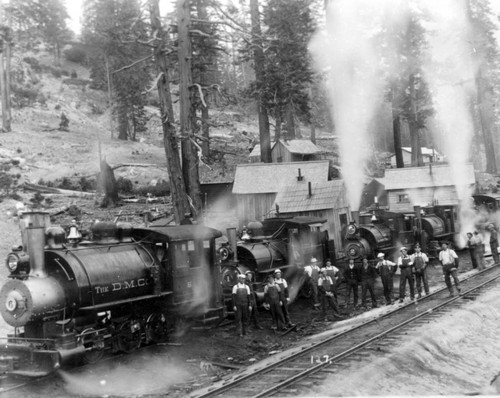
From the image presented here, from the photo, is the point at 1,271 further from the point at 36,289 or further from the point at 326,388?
the point at 326,388

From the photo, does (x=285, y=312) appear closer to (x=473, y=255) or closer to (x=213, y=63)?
(x=473, y=255)

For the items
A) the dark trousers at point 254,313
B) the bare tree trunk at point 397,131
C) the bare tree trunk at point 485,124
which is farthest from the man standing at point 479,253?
the bare tree trunk at point 485,124

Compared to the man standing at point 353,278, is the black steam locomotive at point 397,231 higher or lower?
higher

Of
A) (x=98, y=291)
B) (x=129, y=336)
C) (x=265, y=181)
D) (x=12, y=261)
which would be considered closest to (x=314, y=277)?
(x=129, y=336)

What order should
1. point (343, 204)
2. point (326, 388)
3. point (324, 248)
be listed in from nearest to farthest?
point (326, 388) < point (324, 248) < point (343, 204)

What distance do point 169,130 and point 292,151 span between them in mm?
23910

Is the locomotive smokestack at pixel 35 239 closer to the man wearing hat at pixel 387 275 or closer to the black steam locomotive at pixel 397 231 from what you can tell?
the man wearing hat at pixel 387 275

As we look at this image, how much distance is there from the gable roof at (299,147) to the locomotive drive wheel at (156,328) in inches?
1142

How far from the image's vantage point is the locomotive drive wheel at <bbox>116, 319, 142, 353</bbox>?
1353 centimetres

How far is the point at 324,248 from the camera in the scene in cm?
2217

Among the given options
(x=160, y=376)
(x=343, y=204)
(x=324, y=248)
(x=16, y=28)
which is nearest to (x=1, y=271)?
(x=160, y=376)

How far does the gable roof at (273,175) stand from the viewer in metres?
31.1

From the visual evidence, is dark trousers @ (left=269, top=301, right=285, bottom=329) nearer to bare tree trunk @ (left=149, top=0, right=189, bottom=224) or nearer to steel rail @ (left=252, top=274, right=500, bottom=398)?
steel rail @ (left=252, top=274, right=500, bottom=398)

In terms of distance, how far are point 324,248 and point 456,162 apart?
2033 centimetres
